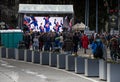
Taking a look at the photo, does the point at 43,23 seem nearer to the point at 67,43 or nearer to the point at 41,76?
the point at 67,43

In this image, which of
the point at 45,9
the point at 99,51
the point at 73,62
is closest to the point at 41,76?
the point at 73,62

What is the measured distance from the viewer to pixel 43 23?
51.1 meters

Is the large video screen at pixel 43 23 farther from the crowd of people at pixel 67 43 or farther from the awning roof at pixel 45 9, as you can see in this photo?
the crowd of people at pixel 67 43

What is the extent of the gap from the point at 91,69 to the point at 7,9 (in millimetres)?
79895

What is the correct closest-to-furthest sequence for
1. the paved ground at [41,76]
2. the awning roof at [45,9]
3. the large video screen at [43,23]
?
Result: the paved ground at [41,76]
the large video screen at [43,23]
the awning roof at [45,9]

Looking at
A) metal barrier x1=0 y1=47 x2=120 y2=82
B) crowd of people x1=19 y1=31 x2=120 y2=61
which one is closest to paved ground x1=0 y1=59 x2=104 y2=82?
metal barrier x1=0 y1=47 x2=120 y2=82

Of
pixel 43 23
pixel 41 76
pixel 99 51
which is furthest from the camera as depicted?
pixel 43 23

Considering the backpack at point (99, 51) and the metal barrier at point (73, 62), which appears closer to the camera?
the metal barrier at point (73, 62)

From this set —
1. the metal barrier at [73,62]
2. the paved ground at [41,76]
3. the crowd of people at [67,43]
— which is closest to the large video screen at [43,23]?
the crowd of people at [67,43]

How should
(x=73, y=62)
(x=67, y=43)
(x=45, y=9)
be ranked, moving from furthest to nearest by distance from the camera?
(x=45, y=9)
(x=67, y=43)
(x=73, y=62)

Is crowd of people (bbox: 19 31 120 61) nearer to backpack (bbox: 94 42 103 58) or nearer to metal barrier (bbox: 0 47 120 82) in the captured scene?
backpack (bbox: 94 42 103 58)

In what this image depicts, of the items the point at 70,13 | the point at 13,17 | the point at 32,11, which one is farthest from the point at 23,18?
the point at 13,17

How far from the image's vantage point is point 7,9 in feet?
325

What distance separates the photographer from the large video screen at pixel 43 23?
167ft
